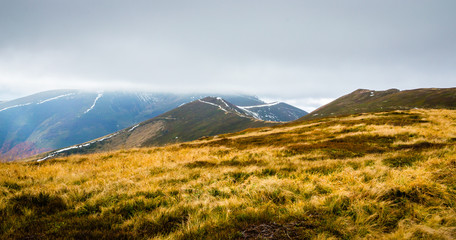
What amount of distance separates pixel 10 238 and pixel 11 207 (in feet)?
6.37

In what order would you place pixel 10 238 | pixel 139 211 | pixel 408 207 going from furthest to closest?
pixel 139 211 → pixel 408 207 → pixel 10 238

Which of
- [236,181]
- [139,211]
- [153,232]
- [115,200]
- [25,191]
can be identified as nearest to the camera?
[153,232]

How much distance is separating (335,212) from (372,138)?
1409 cm

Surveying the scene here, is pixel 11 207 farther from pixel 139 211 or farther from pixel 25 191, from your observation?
pixel 139 211

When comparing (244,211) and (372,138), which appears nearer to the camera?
(244,211)

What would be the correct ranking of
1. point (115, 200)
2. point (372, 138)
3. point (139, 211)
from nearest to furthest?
point (139, 211)
point (115, 200)
point (372, 138)

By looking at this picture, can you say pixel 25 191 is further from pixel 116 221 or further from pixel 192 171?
pixel 192 171

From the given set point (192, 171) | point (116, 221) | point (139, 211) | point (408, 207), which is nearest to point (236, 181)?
point (192, 171)

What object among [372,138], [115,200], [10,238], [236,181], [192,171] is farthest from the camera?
[372,138]

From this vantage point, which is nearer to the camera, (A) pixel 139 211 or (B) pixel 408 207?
(B) pixel 408 207

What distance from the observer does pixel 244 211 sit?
4.32m

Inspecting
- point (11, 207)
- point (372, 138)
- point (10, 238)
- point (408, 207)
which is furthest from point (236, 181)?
point (372, 138)

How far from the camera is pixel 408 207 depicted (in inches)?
166

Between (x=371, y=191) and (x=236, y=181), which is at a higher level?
(x=371, y=191)
